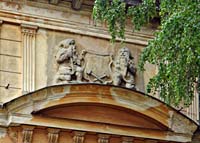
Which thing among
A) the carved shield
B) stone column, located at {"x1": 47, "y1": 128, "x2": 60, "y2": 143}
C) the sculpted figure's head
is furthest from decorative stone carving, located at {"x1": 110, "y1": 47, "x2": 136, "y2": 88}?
stone column, located at {"x1": 47, "y1": 128, "x2": 60, "y2": 143}

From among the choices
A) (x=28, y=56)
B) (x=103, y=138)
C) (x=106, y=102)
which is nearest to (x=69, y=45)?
(x=28, y=56)

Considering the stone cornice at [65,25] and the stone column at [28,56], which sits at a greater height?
the stone cornice at [65,25]

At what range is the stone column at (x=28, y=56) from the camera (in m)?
13.0

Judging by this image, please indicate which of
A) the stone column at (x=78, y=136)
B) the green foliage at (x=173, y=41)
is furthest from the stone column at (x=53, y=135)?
the green foliage at (x=173, y=41)

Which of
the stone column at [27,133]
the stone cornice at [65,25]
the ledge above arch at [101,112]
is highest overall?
the stone cornice at [65,25]

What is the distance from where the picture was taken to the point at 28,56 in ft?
43.1

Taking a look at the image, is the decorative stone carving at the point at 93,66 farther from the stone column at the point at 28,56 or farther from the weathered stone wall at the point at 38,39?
the stone column at the point at 28,56

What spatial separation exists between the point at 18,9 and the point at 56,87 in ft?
5.79

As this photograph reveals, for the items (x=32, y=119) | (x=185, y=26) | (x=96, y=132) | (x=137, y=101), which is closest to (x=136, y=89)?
(x=137, y=101)

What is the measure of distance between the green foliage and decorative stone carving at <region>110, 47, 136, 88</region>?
234 cm

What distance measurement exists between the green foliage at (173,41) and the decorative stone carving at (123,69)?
2338 mm

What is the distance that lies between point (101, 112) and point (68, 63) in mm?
1152

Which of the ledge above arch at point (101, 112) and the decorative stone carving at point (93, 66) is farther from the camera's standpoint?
the decorative stone carving at point (93, 66)

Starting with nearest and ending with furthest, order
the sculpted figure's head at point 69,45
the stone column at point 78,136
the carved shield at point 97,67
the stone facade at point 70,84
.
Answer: the stone facade at point 70,84, the stone column at point 78,136, the sculpted figure's head at point 69,45, the carved shield at point 97,67
